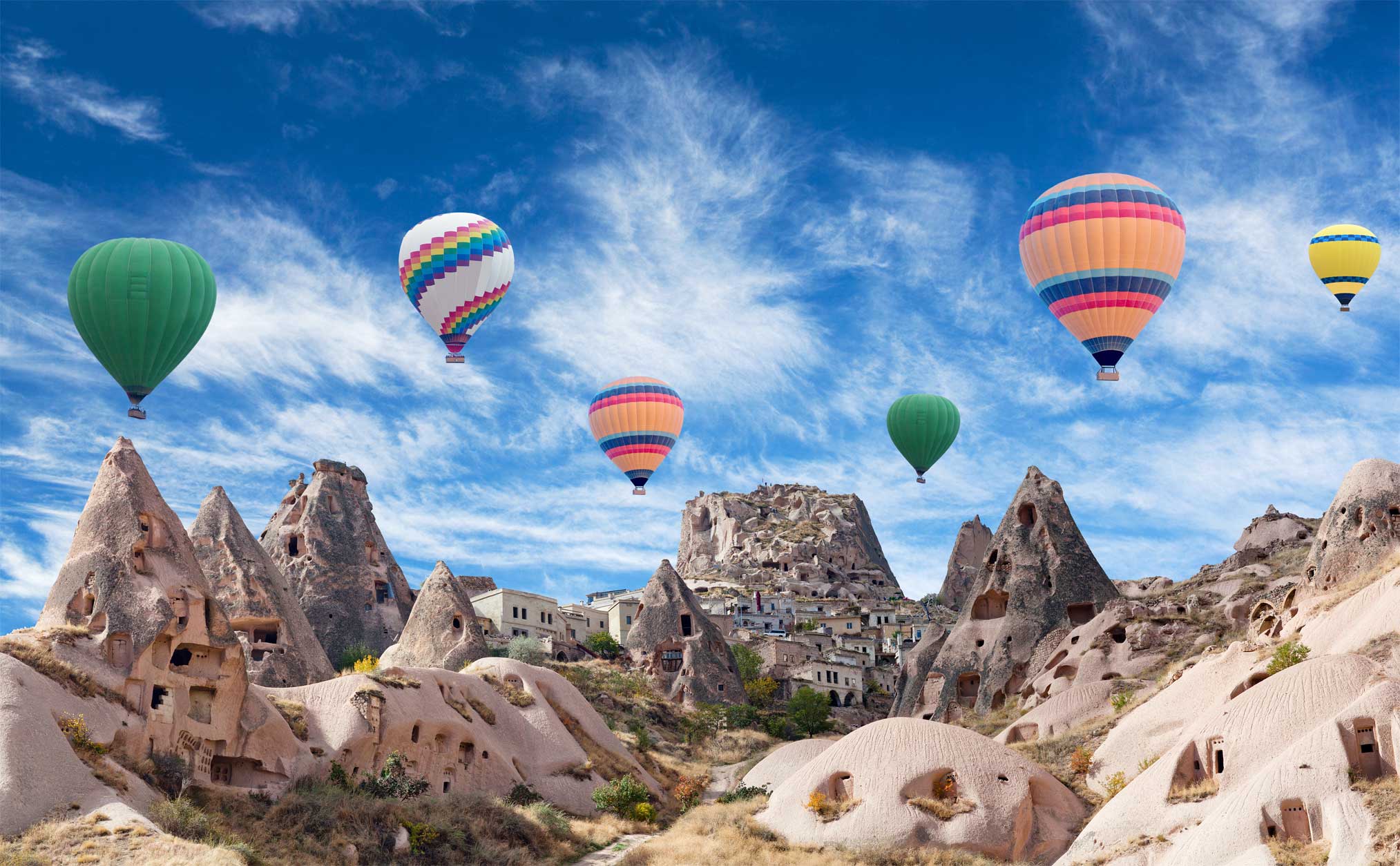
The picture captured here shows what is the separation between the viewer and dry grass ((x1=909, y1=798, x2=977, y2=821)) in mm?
44125

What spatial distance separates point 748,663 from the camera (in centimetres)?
9562

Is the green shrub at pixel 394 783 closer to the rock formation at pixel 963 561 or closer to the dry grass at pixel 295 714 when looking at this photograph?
the dry grass at pixel 295 714

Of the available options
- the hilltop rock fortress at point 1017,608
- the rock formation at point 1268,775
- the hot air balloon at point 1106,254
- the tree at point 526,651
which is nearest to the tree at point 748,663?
the tree at point 526,651

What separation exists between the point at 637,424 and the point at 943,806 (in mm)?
47520

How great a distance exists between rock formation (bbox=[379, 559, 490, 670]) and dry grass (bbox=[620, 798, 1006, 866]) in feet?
70.8

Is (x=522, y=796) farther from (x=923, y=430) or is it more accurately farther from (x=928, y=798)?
(x=923, y=430)

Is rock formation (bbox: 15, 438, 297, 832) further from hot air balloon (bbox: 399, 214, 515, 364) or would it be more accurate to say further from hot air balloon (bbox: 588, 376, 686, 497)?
hot air balloon (bbox: 588, 376, 686, 497)

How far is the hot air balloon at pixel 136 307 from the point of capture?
57938mm

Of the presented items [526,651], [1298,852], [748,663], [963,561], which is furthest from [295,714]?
[963,561]

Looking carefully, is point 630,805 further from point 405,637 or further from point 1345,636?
point 1345,636

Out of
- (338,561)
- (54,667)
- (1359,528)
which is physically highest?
(338,561)

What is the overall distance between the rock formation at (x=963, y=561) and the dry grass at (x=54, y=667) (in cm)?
9153

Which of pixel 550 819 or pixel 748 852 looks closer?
pixel 748 852

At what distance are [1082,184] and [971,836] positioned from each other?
106ft
